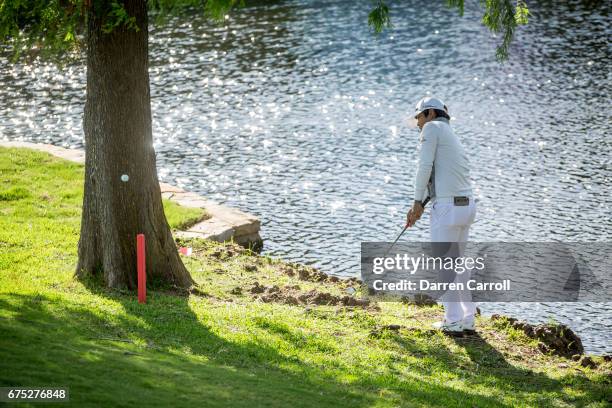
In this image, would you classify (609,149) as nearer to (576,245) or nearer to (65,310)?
(576,245)

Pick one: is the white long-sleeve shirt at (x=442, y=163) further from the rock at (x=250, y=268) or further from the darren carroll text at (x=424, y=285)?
the rock at (x=250, y=268)

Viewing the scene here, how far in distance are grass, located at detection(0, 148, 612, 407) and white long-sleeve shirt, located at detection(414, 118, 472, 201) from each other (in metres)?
1.48

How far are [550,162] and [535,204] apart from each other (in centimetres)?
241

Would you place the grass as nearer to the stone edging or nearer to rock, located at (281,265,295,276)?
rock, located at (281,265,295,276)

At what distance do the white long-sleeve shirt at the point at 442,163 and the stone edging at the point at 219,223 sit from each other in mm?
4798

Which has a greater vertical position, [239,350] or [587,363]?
[239,350]

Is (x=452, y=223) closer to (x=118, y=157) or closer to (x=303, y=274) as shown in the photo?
(x=118, y=157)

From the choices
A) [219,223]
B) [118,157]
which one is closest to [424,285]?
[219,223]

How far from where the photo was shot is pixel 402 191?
53.0 feet

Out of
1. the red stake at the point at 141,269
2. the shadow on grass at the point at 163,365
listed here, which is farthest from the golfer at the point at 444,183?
the red stake at the point at 141,269

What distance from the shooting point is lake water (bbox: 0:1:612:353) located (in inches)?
576

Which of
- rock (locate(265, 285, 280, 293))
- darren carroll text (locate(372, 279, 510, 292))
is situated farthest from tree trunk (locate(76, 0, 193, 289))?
darren carroll text (locate(372, 279, 510, 292))

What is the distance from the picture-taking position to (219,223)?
44.7 ft

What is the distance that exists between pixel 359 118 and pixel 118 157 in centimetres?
1176
